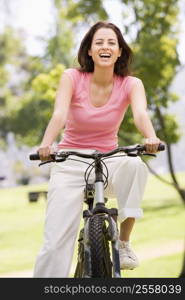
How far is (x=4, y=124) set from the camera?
40156 mm

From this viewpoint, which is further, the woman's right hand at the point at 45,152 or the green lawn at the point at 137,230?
the green lawn at the point at 137,230

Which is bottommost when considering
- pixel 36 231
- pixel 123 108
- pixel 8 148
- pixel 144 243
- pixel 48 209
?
pixel 48 209

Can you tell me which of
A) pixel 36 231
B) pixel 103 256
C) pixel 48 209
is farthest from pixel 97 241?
pixel 36 231

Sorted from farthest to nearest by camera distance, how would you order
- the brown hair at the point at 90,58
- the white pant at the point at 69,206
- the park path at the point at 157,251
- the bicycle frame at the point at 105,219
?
the park path at the point at 157,251 → the brown hair at the point at 90,58 → the white pant at the point at 69,206 → the bicycle frame at the point at 105,219

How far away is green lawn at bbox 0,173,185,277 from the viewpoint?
423 inches

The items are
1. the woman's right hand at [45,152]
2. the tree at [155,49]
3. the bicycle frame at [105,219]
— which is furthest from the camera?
the tree at [155,49]

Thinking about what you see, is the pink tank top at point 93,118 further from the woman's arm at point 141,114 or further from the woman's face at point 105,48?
the woman's face at point 105,48

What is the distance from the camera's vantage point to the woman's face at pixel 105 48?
356 cm

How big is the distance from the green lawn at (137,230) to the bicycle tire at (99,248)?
5499 millimetres

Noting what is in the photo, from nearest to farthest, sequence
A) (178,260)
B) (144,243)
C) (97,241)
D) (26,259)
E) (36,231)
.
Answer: (97,241) < (178,260) < (26,259) < (144,243) < (36,231)

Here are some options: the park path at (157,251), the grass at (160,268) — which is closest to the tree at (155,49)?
the park path at (157,251)

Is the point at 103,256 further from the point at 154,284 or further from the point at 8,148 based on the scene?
the point at 8,148

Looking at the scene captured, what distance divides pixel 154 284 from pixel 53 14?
32.7 m

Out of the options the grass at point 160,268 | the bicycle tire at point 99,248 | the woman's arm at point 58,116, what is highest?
the grass at point 160,268
